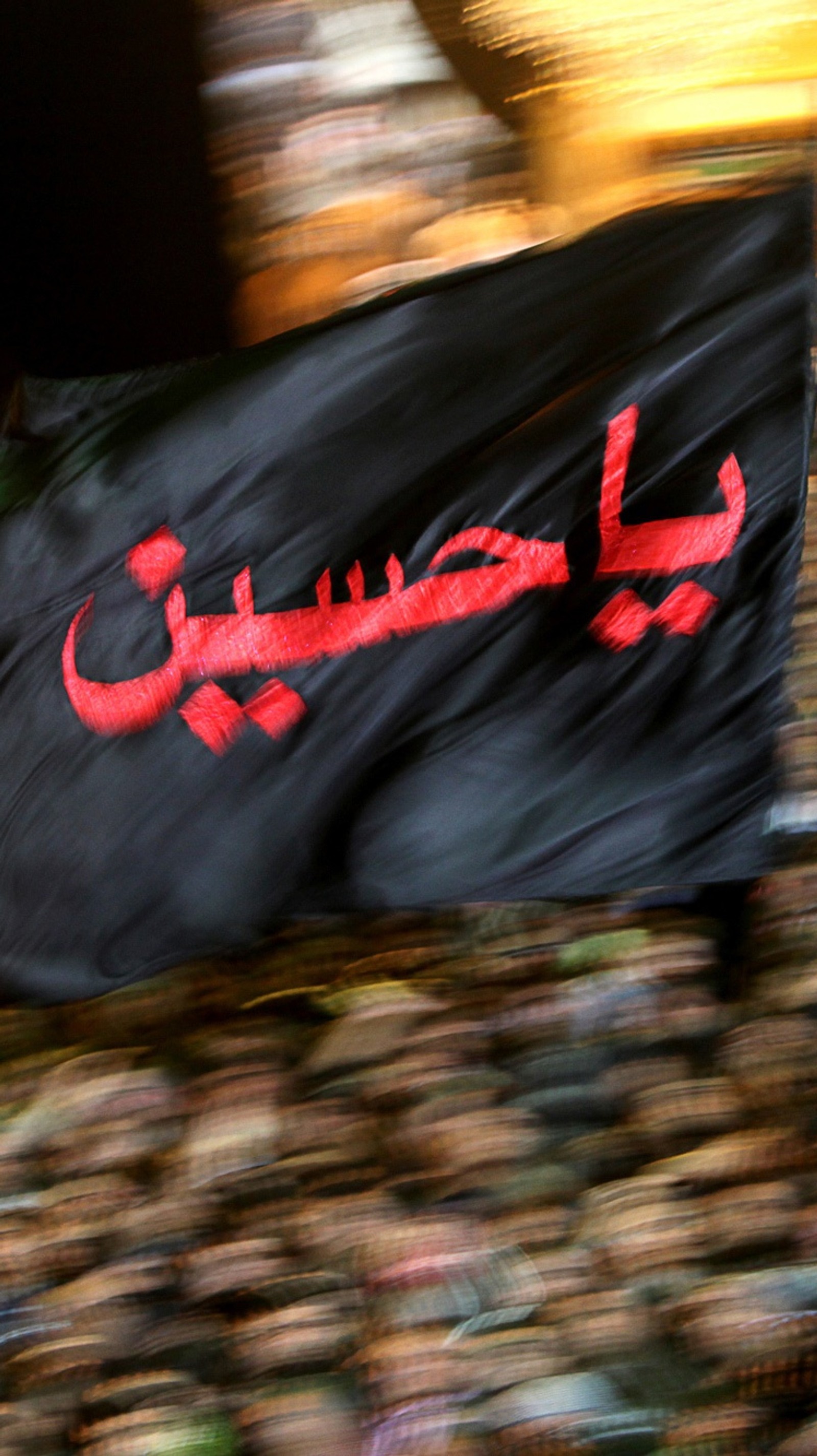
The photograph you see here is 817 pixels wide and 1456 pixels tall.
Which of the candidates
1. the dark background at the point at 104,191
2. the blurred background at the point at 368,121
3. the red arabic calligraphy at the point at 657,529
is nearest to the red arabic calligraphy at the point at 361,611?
the red arabic calligraphy at the point at 657,529

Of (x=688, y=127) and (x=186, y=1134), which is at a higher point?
(x=688, y=127)

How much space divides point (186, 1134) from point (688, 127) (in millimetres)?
2577

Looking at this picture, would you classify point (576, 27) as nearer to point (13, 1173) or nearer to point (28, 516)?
point (28, 516)

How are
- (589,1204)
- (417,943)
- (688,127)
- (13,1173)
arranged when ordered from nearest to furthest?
(589,1204) < (13,1173) < (417,943) < (688,127)

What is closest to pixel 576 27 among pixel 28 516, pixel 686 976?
pixel 28 516

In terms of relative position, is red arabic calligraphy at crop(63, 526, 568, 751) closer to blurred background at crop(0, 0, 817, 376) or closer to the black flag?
the black flag

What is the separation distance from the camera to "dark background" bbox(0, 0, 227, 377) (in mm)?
3318

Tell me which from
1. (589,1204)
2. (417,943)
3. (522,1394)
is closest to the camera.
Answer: (522,1394)

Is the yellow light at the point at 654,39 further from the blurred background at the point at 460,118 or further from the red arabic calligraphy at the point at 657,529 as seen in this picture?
the red arabic calligraphy at the point at 657,529

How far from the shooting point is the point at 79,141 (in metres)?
3.40

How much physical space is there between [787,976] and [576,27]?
2409 mm

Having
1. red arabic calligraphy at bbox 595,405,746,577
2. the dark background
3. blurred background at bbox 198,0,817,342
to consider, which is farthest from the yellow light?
red arabic calligraphy at bbox 595,405,746,577

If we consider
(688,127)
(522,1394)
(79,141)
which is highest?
(79,141)

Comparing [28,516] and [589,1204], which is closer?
[589,1204]
